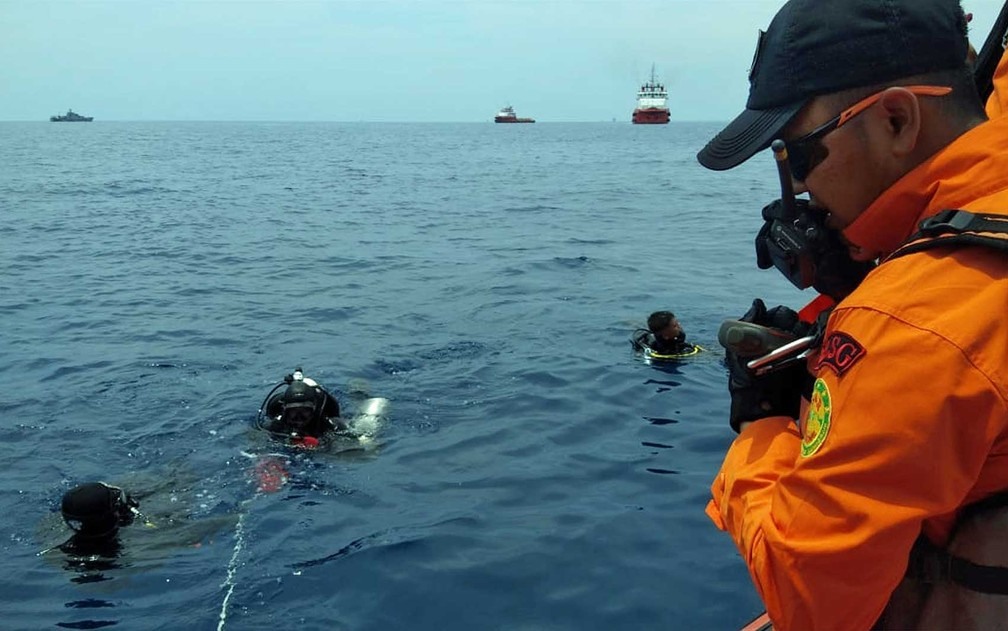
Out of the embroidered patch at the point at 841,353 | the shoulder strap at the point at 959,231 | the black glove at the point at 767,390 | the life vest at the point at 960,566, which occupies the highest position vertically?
the shoulder strap at the point at 959,231

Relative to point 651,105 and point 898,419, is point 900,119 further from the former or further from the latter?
point 651,105

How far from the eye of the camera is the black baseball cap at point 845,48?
1538 millimetres

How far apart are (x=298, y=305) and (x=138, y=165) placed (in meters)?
38.6

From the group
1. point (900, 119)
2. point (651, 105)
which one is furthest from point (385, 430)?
point (651, 105)

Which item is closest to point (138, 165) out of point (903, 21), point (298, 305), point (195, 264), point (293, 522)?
point (195, 264)

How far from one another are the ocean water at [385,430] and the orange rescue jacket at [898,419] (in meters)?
3.49

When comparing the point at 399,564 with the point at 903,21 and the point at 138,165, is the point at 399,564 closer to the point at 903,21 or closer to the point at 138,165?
the point at 903,21

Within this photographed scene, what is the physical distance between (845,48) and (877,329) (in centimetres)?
59

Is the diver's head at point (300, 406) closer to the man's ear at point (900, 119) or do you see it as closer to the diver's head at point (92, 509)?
the diver's head at point (92, 509)

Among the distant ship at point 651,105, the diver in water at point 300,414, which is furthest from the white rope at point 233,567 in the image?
the distant ship at point 651,105

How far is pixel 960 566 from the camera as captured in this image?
150 cm

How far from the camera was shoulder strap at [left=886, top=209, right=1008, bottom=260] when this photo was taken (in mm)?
1284

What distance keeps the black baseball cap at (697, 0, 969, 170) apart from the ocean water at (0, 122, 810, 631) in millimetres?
3715

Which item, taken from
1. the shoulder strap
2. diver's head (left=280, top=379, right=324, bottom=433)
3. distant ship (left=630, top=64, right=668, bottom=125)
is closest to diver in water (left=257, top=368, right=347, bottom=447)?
diver's head (left=280, top=379, right=324, bottom=433)
